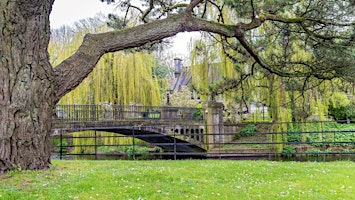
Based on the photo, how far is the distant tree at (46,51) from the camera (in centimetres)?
389

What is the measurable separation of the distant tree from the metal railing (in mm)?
6746

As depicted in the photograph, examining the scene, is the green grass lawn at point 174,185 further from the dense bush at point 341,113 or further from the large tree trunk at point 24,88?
the dense bush at point 341,113

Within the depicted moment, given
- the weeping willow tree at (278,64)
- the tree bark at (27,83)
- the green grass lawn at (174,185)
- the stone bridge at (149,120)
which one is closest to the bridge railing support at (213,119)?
the stone bridge at (149,120)

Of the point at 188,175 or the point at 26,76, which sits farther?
the point at 188,175

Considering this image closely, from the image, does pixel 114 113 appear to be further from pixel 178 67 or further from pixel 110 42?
pixel 178 67

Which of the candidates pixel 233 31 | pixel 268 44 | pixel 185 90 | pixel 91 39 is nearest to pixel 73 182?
pixel 91 39

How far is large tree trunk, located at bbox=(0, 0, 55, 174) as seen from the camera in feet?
12.6

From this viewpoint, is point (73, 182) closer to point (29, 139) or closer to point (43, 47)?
point (29, 139)

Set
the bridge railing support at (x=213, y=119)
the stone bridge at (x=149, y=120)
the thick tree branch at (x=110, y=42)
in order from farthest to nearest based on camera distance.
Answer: the bridge railing support at (x=213, y=119) → the stone bridge at (x=149, y=120) → the thick tree branch at (x=110, y=42)

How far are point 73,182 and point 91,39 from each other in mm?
2450

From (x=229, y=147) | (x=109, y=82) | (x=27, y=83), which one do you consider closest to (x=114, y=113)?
(x=109, y=82)

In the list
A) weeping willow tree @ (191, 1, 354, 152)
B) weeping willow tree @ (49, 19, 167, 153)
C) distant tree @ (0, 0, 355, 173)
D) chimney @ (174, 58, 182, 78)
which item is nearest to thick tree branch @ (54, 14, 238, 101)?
distant tree @ (0, 0, 355, 173)

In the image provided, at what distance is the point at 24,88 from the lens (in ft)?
13.0

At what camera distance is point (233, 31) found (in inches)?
219
